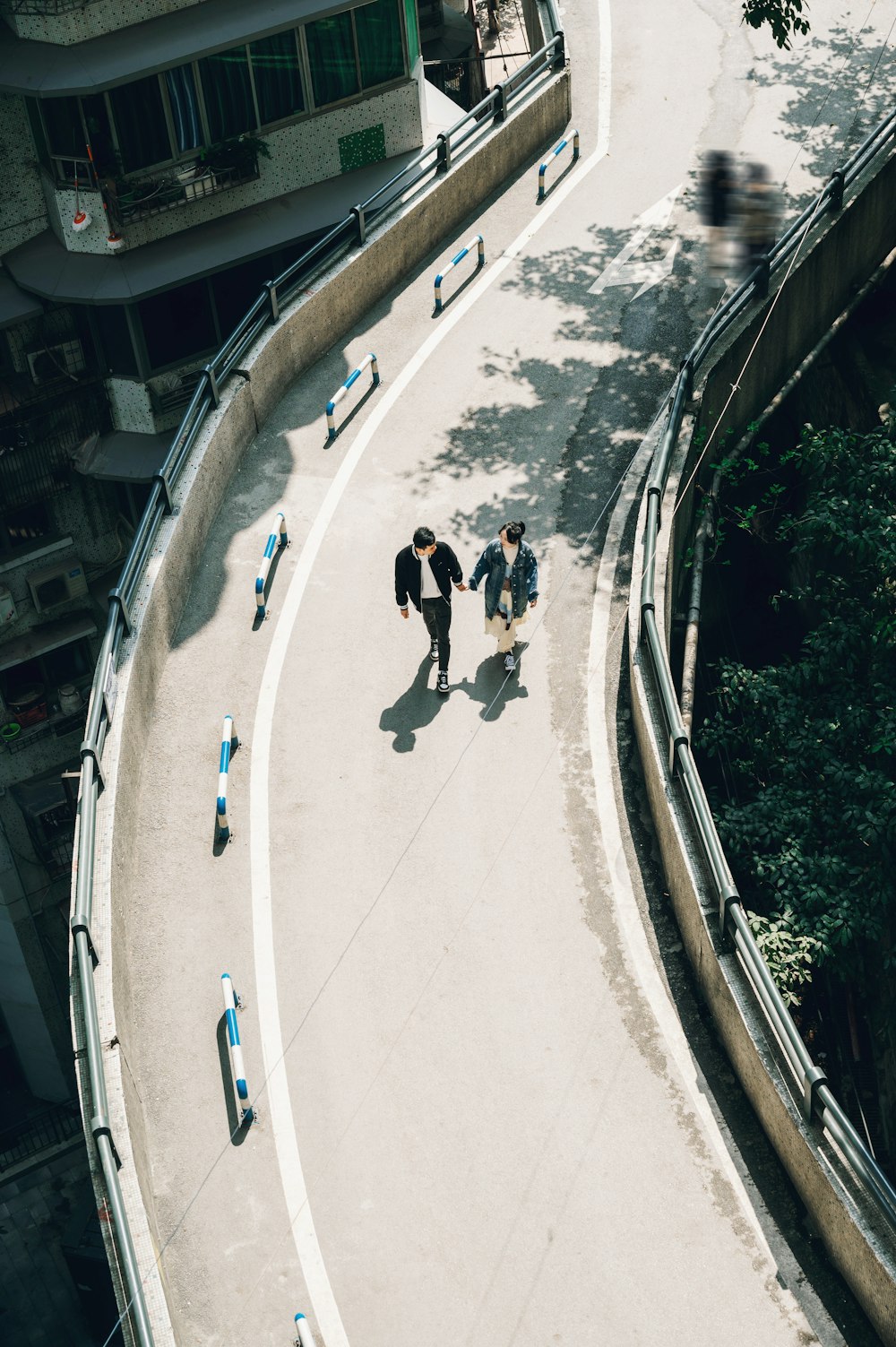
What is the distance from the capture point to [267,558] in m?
15.0

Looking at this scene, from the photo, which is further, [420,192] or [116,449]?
[116,449]

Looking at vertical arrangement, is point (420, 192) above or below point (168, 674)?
above

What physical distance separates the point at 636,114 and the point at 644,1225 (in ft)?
58.4

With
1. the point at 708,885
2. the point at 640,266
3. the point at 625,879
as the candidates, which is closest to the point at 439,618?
the point at 625,879

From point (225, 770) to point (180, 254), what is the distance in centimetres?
1047

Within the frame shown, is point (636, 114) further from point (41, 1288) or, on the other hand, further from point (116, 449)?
point (41, 1288)

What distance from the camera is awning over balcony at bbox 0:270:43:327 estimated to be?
20.3 meters

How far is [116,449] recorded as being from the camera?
22781 millimetres

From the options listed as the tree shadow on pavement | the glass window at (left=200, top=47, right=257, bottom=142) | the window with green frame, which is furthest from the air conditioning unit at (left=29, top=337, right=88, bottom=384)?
the tree shadow on pavement

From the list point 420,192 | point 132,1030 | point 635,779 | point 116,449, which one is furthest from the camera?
A: point 116,449

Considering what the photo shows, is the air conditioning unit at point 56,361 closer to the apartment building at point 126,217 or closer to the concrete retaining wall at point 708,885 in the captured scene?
the apartment building at point 126,217

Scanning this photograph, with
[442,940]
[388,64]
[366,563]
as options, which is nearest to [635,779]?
[442,940]

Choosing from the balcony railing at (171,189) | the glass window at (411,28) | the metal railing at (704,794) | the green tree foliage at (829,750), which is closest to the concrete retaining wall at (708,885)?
the metal railing at (704,794)

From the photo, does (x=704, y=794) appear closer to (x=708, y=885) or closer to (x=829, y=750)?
(x=708, y=885)
